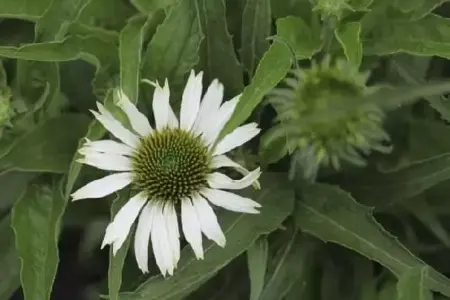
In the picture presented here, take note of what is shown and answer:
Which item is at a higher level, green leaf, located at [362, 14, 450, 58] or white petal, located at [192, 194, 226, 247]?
green leaf, located at [362, 14, 450, 58]

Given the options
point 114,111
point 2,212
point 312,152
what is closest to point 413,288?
point 312,152

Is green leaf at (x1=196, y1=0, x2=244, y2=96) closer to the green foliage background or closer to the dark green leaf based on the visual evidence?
the green foliage background

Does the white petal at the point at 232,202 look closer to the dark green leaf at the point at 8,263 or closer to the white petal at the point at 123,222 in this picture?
the white petal at the point at 123,222

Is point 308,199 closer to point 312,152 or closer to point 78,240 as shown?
point 312,152

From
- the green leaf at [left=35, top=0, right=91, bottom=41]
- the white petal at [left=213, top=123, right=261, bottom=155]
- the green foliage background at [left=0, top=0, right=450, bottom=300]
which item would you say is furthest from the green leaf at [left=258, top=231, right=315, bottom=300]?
the green leaf at [left=35, top=0, right=91, bottom=41]

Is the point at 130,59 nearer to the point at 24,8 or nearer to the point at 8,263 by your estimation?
the point at 24,8

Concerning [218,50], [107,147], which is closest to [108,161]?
[107,147]
